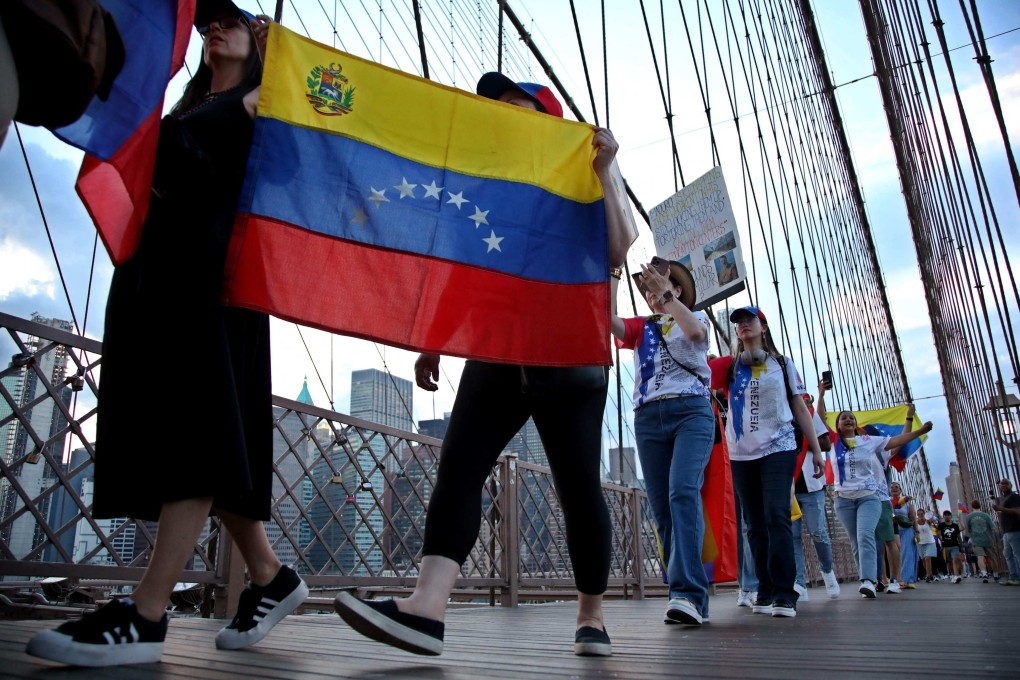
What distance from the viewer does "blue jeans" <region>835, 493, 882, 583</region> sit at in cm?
435

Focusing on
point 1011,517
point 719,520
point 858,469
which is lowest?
point 719,520

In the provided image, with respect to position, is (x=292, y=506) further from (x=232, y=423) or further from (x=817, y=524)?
(x=817, y=524)

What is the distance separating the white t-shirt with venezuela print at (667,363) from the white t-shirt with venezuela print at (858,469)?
2.70 metres

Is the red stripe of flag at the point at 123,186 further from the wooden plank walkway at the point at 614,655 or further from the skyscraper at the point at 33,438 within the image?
the skyscraper at the point at 33,438

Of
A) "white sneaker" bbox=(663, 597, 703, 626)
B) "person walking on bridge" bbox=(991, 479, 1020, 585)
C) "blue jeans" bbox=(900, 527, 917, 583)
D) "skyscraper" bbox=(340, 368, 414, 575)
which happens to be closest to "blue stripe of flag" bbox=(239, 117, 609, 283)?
"white sneaker" bbox=(663, 597, 703, 626)

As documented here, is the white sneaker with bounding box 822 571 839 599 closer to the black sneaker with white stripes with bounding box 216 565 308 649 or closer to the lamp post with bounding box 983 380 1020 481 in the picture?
the black sneaker with white stripes with bounding box 216 565 308 649

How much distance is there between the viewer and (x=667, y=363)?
7.75 ft

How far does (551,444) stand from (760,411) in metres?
1.66

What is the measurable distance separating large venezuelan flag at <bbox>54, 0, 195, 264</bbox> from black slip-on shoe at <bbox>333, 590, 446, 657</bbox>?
0.59 m

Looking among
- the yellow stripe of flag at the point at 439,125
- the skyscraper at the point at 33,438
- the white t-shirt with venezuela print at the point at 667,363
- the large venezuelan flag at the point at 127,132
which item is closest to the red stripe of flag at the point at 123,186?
the large venezuelan flag at the point at 127,132

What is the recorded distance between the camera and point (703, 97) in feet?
28.6

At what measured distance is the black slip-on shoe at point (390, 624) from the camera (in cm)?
106

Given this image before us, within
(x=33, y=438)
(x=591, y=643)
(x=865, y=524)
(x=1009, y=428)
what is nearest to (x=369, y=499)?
(x=33, y=438)

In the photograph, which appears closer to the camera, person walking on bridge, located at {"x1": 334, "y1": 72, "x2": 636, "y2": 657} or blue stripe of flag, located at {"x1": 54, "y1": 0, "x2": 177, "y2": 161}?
blue stripe of flag, located at {"x1": 54, "y1": 0, "x2": 177, "y2": 161}
